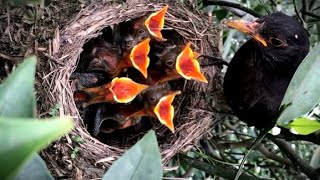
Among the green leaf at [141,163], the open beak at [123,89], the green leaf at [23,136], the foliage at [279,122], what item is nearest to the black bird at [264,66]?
the foliage at [279,122]

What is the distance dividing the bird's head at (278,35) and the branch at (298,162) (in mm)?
259

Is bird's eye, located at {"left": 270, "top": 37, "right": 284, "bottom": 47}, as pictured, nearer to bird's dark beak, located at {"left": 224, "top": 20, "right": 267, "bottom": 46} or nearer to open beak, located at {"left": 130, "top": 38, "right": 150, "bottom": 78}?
bird's dark beak, located at {"left": 224, "top": 20, "right": 267, "bottom": 46}

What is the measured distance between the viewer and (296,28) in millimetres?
1574

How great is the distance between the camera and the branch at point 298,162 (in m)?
1.50

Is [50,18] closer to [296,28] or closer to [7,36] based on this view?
[7,36]

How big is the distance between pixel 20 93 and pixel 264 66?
4.15 feet

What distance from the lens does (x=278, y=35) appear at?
5.25ft

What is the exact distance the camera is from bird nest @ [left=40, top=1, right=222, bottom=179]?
4.41ft

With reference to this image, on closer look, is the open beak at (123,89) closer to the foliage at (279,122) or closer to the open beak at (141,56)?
the open beak at (141,56)

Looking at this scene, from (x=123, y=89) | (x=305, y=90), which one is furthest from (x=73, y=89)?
(x=305, y=90)

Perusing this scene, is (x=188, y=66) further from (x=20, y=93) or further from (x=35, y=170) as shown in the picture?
(x=20, y=93)

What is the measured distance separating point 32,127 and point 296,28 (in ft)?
4.39

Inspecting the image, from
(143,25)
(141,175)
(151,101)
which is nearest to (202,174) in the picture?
(151,101)

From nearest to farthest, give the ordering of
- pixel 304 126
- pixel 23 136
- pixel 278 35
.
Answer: pixel 23 136
pixel 304 126
pixel 278 35
